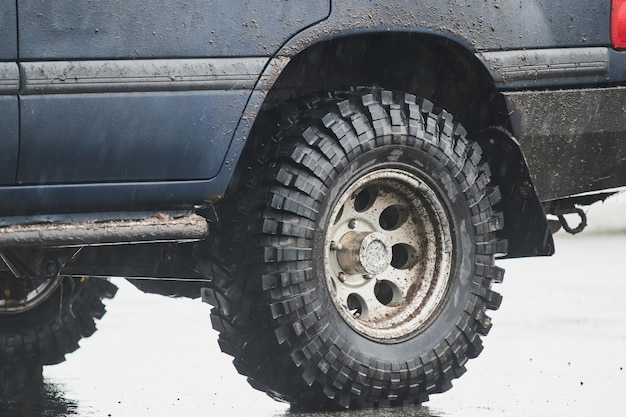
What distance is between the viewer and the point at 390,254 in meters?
4.64

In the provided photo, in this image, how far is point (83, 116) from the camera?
4016 millimetres

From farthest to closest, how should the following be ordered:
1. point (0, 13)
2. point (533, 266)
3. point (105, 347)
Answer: point (533, 266)
point (105, 347)
point (0, 13)

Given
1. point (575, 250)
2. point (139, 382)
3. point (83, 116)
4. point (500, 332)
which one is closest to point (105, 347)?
point (139, 382)

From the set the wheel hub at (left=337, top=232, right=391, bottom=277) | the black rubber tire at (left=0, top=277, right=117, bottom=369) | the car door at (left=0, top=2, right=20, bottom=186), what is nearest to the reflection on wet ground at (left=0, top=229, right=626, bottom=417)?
the black rubber tire at (left=0, top=277, right=117, bottom=369)

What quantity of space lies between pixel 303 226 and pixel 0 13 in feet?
3.84

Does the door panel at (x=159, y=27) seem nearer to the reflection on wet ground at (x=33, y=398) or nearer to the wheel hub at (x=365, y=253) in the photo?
the wheel hub at (x=365, y=253)

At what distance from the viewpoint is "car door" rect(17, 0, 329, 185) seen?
3959 millimetres

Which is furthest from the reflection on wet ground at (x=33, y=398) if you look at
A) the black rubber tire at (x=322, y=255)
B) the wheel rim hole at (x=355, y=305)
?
the wheel rim hole at (x=355, y=305)

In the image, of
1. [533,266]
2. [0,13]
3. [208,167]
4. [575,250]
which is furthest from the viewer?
[575,250]

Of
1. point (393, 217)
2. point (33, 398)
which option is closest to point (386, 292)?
point (393, 217)

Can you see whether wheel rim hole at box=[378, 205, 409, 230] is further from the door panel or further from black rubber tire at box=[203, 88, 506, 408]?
→ the door panel

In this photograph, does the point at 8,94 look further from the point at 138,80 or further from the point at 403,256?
the point at 403,256

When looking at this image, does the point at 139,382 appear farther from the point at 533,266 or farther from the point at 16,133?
the point at 533,266

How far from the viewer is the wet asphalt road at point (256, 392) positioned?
188 inches
